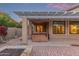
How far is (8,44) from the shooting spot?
535 inches

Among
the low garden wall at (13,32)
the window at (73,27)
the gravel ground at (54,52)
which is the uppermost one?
the window at (73,27)

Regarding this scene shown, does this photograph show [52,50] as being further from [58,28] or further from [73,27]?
[73,27]

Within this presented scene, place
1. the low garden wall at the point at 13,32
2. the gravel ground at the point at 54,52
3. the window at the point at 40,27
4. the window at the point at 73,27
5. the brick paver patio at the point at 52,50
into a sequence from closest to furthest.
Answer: the gravel ground at the point at 54,52, the brick paver patio at the point at 52,50, the low garden wall at the point at 13,32, the window at the point at 73,27, the window at the point at 40,27

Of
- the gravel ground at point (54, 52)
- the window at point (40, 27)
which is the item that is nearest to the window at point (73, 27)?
the window at point (40, 27)

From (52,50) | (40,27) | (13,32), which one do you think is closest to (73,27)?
(40,27)

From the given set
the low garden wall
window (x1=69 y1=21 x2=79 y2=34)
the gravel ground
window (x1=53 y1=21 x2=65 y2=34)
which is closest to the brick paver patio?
the gravel ground

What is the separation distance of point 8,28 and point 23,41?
159cm

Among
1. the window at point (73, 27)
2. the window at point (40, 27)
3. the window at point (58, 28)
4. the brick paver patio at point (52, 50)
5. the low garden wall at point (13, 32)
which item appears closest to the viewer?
the brick paver patio at point (52, 50)

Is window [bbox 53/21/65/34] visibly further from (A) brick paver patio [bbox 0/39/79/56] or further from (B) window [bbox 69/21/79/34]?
(A) brick paver patio [bbox 0/39/79/56]

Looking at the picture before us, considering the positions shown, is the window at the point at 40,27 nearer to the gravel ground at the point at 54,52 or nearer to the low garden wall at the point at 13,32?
the low garden wall at the point at 13,32

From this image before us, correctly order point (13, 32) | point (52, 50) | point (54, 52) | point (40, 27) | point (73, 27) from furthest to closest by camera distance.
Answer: point (40, 27), point (73, 27), point (13, 32), point (52, 50), point (54, 52)

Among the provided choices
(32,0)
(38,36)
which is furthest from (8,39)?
(32,0)

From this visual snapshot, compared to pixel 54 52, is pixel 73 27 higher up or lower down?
higher up

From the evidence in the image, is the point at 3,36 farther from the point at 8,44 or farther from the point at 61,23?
the point at 61,23
